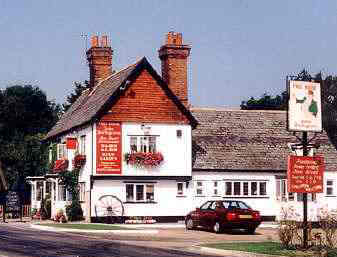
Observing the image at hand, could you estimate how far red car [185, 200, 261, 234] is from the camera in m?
36.3

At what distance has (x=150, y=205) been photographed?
47.8 meters

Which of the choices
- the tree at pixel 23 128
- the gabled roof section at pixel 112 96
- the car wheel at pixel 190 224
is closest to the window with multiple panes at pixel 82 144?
the gabled roof section at pixel 112 96

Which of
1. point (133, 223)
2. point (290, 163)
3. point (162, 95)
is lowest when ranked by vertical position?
point (133, 223)

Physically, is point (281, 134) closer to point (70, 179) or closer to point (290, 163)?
point (70, 179)

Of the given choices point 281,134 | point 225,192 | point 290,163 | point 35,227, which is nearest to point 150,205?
point 225,192

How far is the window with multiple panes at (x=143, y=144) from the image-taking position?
47.8 metres

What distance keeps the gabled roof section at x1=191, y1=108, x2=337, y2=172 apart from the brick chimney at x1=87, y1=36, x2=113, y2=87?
7.53 m

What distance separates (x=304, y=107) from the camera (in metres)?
26.1

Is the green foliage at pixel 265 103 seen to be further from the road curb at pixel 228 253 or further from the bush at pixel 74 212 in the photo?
the road curb at pixel 228 253

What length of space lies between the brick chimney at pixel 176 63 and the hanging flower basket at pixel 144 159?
5.48 meters

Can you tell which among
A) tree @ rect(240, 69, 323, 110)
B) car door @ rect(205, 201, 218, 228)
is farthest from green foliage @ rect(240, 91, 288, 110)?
car door @ rect(205, 201, 218, 228)

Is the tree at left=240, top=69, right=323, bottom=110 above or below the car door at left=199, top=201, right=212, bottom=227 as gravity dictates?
above

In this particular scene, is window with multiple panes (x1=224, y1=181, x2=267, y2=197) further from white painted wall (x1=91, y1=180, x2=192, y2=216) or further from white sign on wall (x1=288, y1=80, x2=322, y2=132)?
white sign on wall (x1=288, y1=80, x2=322, y2=132)

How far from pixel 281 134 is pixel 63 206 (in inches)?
628
